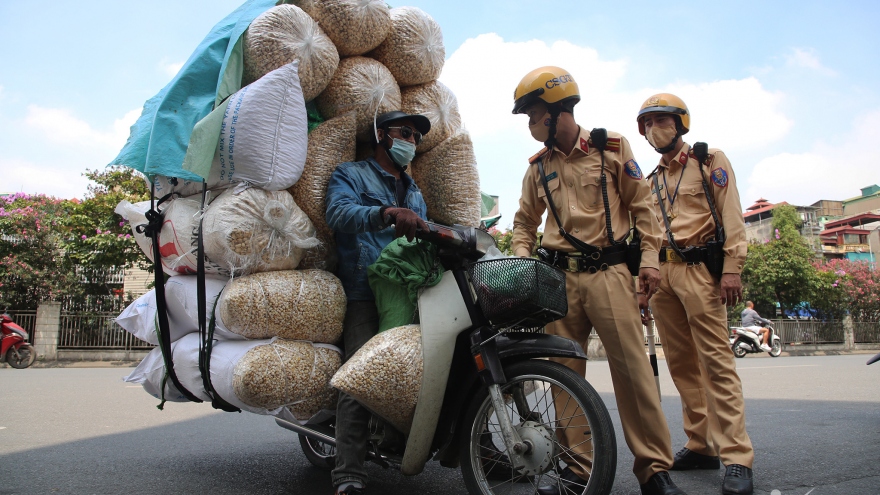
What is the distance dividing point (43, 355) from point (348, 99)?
14.4m

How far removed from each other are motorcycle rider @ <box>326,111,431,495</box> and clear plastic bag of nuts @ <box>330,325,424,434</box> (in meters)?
0.16

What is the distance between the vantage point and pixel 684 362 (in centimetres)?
354

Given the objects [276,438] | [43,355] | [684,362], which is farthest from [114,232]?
Answer: [684,362]

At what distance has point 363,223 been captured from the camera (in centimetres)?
265

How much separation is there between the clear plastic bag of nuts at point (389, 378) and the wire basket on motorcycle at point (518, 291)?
1.10 feet

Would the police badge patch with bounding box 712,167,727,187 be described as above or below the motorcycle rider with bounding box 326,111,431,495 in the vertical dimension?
above

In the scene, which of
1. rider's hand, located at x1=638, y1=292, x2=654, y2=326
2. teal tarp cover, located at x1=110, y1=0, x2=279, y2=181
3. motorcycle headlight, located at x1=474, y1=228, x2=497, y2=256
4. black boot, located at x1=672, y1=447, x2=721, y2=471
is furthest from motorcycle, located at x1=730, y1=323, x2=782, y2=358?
teal tarp cover, located at x1=110, y1=0, x2=279, y2=181

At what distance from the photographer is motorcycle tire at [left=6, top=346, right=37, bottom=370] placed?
12539 mm

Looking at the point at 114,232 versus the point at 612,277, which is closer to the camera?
the point at 612,277

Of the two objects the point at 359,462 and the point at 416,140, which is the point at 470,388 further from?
the point at 416,140

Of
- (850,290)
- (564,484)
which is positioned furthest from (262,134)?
(850,290)

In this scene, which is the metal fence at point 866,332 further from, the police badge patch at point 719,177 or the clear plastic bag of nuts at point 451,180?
the clear plastic bag of nuts at point 451,180

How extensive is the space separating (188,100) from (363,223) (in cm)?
129

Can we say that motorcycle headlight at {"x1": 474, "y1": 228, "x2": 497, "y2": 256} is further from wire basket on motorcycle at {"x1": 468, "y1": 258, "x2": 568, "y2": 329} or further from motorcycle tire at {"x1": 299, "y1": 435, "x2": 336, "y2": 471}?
motorcycle tire at {"x1": 299, "y1": 435, "x2": 336, "y2": 471}
